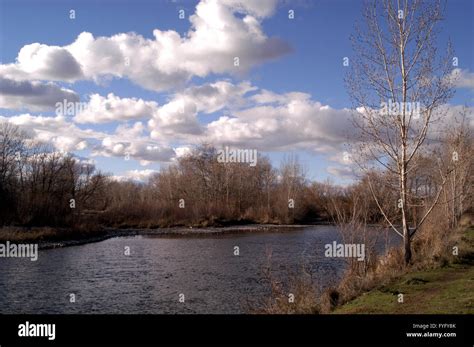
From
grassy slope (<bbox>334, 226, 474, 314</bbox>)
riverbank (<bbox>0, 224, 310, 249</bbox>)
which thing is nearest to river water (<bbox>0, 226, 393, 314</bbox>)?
grassy slope (<bbox>334, 226, 474, 314</bbox>)

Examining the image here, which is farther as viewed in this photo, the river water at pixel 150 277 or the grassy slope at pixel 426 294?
the river water at pixel 150 277

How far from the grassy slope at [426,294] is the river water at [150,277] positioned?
12.5ft

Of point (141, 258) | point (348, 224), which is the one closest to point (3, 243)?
point (141, 258)

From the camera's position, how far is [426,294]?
11.2m

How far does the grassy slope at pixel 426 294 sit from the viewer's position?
9781mm

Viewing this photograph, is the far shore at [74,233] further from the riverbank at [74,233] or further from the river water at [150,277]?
the river water at [150,277]

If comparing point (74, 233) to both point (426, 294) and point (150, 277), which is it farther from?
point (426, 294)

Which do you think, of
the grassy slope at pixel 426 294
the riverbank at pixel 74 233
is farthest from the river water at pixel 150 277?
the riverbank at pixel 74 233

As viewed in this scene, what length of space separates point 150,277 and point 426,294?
43.2 feet


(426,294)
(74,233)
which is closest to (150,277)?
(426,294)

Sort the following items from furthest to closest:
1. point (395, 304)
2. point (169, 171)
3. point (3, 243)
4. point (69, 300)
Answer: point (169, 171) < point (3, 243) < point (69, 300) < point (395, 304)
